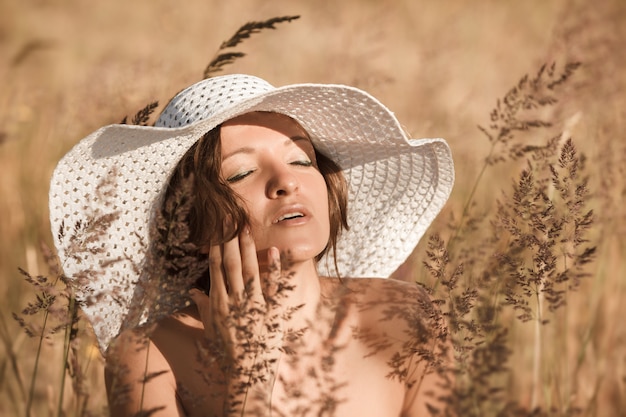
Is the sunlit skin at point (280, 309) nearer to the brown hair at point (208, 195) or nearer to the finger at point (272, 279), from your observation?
the brown hair at point (208, 195)

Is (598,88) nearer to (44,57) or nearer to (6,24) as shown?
(44,57)

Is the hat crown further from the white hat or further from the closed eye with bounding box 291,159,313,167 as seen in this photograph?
the closed eye with bounding box 291,159,313,167

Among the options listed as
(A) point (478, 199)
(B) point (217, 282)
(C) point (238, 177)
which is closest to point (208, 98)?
(C) point (238, 177)

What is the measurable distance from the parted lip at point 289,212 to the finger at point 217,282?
181mm

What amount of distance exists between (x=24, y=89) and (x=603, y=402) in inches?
141

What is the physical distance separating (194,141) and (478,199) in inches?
79.5

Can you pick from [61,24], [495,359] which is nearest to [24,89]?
[495,359]

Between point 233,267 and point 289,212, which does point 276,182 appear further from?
point 233,267

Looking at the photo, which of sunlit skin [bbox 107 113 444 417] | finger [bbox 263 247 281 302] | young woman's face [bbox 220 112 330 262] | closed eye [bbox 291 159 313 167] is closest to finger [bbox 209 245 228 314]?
sunlit skin [bbox 107 113 444 417]

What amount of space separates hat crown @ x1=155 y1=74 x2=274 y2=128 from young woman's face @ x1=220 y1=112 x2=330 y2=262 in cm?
9

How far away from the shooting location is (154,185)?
2.44 m

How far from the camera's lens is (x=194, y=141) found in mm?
2357

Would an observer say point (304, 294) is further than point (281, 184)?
Yes

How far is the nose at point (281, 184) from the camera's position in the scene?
7.55 ft
